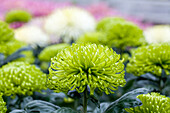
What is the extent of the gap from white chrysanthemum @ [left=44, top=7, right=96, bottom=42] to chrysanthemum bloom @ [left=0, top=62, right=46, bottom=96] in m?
1.02

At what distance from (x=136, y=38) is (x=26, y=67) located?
0.63 meters

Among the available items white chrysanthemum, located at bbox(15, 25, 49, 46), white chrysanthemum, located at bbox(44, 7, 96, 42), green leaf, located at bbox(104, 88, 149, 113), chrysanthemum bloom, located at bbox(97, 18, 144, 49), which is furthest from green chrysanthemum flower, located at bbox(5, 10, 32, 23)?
green leaf, located at bbox(104, 88, 149, 113)

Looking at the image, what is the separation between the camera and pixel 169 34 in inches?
68.9

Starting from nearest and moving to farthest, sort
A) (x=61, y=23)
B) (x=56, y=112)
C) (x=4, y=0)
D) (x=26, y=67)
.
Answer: (x=56, y=112)
(x=26, y=67)
(x=61, y=23)
(x=4, y=0)

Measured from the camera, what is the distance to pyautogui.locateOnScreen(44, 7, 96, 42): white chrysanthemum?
1915 millimetres

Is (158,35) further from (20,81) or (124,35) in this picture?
(20,81)

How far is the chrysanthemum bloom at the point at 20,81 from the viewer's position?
822mm

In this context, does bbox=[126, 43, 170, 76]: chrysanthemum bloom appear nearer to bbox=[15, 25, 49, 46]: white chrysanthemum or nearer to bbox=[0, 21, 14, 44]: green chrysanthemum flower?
bbox=[0, 21, 14, 44]: green chrysanthemum flower

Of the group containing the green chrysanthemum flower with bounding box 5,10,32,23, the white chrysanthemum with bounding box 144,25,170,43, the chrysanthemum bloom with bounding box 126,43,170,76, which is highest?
the green chrysanthemum flower with bounding box 5,10,32,23

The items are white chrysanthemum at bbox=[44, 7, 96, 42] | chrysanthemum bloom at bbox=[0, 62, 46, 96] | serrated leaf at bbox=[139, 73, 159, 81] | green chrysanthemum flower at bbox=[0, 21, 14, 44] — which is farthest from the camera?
white chrysanthemum at bbox=[44, 7, 96, 42]

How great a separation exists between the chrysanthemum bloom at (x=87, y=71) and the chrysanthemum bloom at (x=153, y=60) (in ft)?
0.94

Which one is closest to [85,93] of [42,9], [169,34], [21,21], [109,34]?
[109,34]

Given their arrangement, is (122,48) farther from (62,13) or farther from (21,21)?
(21,21)

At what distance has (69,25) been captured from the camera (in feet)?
6.50
